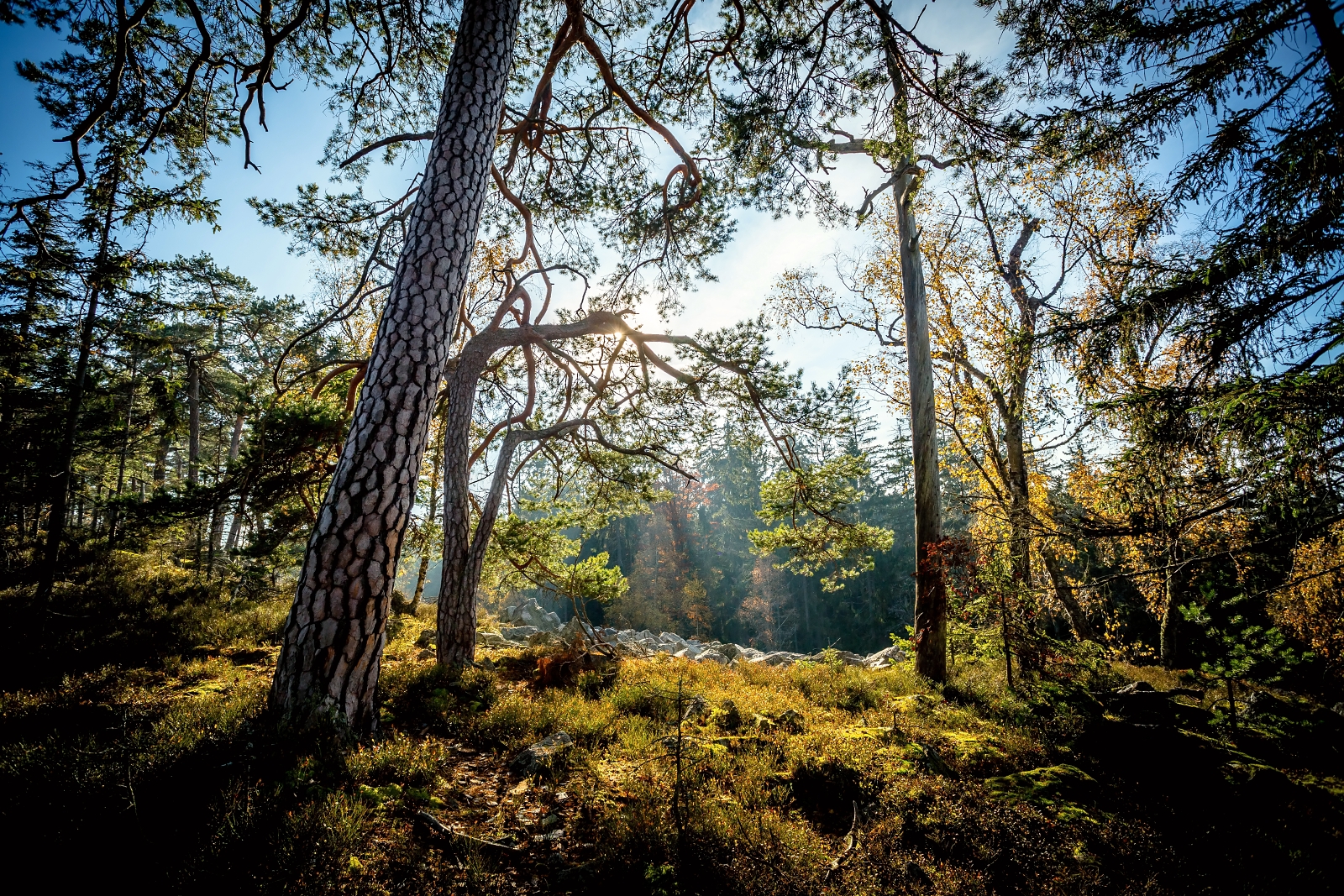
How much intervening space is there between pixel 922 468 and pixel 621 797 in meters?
7.01

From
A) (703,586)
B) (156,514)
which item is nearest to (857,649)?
(703,586)

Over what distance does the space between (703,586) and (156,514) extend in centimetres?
3058

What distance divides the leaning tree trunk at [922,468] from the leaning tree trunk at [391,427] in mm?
6162

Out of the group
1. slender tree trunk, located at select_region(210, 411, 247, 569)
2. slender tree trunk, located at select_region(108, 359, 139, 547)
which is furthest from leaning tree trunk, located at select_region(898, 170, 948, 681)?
slender tree trunk, located at select_region(108, 359, 139, 547)

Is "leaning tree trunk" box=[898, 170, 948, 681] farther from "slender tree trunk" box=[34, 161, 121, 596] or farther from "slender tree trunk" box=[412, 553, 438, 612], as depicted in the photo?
"slender tree trunk" box=[34, 161, 121, 596]

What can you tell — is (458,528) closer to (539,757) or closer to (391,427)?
(391,427)

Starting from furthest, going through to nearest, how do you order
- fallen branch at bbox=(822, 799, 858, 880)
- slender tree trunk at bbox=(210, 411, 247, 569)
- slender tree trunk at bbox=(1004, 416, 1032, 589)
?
slender tree trunk at bbox=(210, 411, 247, 569)
slender tree trunk at bbox=(1004, 416, 1032, 589)
fallen branch at bbox=(822, 799, 858, 880)

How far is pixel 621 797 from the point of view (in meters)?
2.89

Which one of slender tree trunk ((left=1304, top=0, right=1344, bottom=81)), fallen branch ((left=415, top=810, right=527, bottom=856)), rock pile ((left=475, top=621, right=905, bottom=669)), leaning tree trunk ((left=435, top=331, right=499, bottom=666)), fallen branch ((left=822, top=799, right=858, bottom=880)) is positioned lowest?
rock pile ((left=475, top=621, right=905, bottom=669))

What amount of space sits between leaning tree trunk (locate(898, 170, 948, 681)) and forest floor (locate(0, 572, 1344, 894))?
2.08 m

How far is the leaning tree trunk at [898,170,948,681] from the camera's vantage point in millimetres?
7254

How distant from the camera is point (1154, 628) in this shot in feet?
61.1

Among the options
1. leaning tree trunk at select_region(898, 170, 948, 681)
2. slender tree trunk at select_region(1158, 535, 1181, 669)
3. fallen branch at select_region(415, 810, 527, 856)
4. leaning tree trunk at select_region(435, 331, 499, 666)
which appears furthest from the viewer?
slender tree trunk at select_region(1158, 535, 1181, 669)

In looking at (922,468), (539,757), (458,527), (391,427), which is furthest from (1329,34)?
(458,527)
